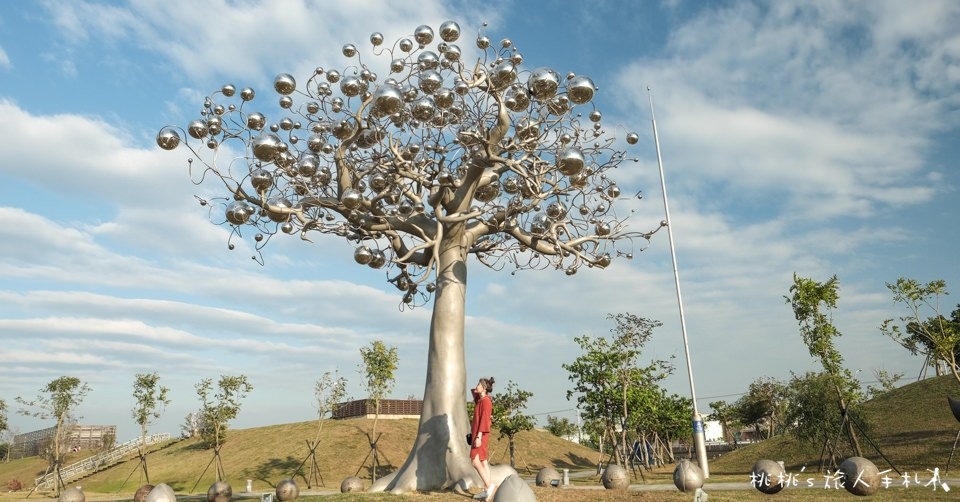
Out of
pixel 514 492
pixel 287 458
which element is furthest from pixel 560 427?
pixel 514 492

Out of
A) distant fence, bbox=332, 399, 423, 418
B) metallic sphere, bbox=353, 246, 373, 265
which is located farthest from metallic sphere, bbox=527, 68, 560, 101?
distant fence, bbox=332, 399, 423, 418

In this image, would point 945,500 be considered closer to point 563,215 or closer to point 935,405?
point 563,215

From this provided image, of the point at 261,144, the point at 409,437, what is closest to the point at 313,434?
the point at 409,437

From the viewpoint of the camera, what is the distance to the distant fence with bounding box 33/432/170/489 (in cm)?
4072

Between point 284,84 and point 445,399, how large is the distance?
7.29 meters

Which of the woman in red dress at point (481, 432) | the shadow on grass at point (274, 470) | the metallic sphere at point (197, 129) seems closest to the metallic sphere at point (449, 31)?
the metallic sphere at point (197, 129)

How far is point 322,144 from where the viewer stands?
46.0 ft

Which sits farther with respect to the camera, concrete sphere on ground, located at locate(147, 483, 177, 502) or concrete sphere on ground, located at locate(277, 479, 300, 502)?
concrete sphere on ground, located at locate(277, 479, 300, 502)

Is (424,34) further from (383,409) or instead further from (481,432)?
(383,409)

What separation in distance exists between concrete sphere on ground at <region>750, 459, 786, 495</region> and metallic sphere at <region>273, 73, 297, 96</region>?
37.5 feet

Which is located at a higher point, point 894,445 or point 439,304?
point 439,304

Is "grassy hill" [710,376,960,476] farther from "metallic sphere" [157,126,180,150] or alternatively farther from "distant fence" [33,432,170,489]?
"distant fence" [33,432,170,489]

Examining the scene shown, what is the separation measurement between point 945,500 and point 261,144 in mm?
13877

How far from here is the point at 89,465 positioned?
44.5 meters
